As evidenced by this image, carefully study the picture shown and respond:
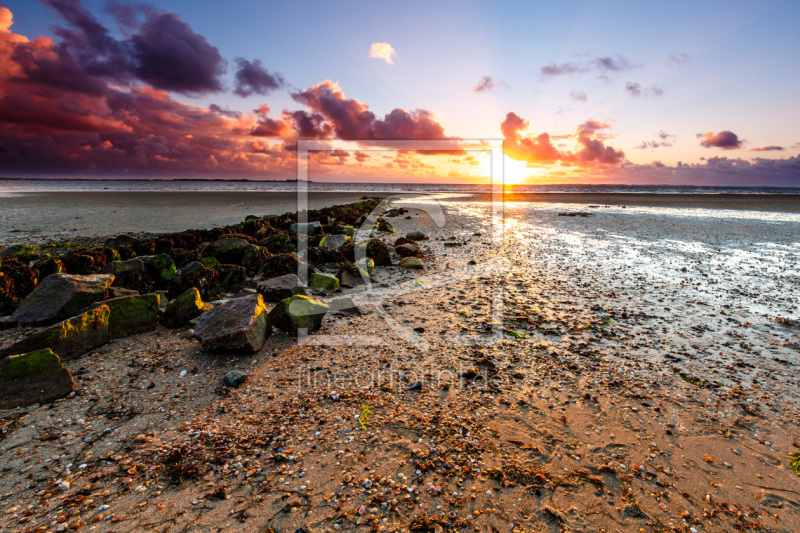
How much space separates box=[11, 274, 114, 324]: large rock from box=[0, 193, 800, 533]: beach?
1.46ft

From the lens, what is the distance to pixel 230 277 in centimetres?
758

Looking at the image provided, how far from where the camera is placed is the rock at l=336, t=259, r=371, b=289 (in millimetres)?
8195

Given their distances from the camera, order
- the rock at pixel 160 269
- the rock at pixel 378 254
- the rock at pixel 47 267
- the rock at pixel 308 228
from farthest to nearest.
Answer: the rock at pixel 308 228
the rock at pixel 378 254
the rock at pixel 160 269
the rock at pixel 47 267

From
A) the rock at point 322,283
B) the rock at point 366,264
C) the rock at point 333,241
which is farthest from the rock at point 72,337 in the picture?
the rock at point 333,241

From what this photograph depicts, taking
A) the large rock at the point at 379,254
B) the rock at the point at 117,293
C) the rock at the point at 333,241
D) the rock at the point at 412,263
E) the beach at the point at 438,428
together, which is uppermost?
the rock at the point at 333,241

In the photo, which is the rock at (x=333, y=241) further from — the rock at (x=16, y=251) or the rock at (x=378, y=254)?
the rock at (x=16, y=251)

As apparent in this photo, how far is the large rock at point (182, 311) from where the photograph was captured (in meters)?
5.49

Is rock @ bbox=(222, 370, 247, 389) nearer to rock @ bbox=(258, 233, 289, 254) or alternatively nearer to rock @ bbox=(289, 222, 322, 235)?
rock @ bbox=(258, 233, 289, 254)

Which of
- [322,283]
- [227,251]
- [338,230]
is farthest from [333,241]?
[322,283]

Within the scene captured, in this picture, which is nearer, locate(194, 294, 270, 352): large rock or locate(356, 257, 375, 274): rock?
locate(194, 294, 270, 352): large rock

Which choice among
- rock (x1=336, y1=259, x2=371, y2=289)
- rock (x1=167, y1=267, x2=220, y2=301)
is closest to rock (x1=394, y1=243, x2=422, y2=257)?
rock (x1=336, y1=259, x2=371, y2=289)

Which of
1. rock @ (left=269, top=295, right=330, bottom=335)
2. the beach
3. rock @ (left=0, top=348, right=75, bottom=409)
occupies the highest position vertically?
rock @ (left=269, top=295, right=330, bottom=335)

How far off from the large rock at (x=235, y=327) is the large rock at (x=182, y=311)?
27.4 inches

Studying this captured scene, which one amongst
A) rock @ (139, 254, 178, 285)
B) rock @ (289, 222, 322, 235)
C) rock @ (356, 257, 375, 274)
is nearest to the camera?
rock @ (139, 254, 178, 285)
